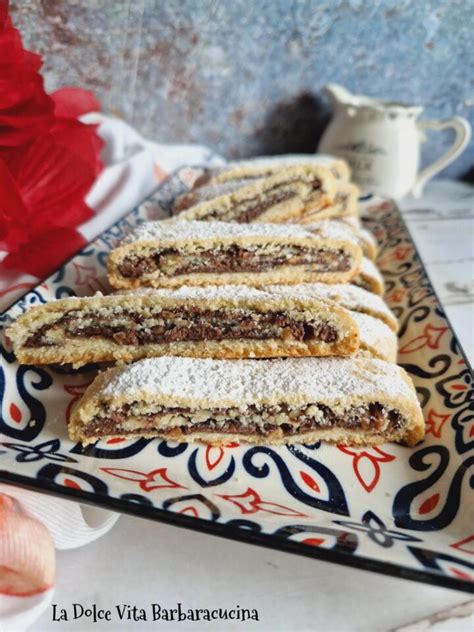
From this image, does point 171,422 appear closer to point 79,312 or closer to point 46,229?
point 79,312

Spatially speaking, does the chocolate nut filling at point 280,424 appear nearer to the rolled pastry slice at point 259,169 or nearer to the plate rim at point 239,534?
the plate rim at point 239,534

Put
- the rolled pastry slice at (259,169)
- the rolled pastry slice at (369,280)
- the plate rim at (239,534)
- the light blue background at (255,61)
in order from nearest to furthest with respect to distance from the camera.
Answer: the plate rim at (239,534), the rolled pastry slice at (369,280), the rolled pastry slice at (259,169), the light blue background at (255,61)

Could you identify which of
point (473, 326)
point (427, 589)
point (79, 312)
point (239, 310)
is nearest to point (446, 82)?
point (473, 326)

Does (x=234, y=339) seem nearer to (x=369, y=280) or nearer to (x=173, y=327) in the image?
(x=173, y=327)

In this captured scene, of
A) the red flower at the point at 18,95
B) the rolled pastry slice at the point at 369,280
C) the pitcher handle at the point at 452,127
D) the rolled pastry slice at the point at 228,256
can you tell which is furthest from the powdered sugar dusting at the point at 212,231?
the pitcher handle at the point at 452,127

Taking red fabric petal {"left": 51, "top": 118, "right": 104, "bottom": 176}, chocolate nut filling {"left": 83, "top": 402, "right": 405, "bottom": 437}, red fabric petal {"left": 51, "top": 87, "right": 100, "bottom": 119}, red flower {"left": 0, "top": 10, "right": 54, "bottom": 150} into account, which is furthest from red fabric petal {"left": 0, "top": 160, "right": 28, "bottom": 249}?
chocolate nut filling {"left": 83, "top": 402, "right": 405, "bottom": 437}

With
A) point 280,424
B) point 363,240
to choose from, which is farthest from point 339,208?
point 280,424
